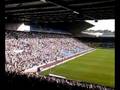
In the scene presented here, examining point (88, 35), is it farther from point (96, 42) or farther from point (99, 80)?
point (99, 80)

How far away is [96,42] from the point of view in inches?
2562

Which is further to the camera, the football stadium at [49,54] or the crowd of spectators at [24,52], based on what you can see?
the crowd of spectators at [24,52]

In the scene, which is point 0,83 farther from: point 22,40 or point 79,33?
point 79,33

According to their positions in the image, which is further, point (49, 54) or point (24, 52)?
point (49, 54)

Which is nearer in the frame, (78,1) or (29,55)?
(78,1)

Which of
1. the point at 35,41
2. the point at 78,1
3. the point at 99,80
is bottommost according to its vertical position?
the point at 99,80

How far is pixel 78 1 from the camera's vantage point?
858 centimetres

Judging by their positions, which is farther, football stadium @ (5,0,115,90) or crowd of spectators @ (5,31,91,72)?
crowd of spectators @ (5,31,91,72)

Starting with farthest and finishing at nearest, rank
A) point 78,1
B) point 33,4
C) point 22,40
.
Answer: point 22,40, point 33,4, point 78,1

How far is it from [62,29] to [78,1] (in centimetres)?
5339

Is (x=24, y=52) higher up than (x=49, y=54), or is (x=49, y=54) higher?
(x=24, y=52)
